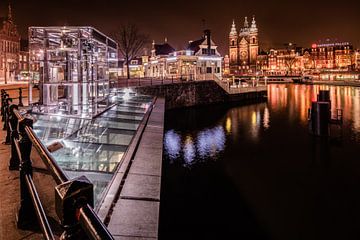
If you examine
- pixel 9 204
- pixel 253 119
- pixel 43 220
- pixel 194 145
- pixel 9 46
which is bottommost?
pixel 194 145

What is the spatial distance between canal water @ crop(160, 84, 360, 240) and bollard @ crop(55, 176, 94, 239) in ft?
30.4

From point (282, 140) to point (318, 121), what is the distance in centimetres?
339

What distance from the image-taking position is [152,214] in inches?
214

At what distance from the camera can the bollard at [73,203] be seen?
168cm

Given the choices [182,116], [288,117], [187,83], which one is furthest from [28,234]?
[187,83]

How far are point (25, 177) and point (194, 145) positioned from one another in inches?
799

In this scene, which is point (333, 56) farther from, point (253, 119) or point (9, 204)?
point (9, 204)

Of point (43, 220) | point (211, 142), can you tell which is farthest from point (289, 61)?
point (43, 220)

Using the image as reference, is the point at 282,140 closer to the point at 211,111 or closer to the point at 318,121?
the point at 318,121

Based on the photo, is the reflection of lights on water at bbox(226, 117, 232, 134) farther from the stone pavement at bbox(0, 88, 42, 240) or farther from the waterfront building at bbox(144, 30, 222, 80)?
the stone pavement at bbox(0, 88, 42, 240)

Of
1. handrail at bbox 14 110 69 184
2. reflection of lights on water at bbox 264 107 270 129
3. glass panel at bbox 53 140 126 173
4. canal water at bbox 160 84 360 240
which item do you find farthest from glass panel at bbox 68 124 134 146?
Result: reflection of lights on water at bbox 264 107 270 129

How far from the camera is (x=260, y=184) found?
15492 millimetres

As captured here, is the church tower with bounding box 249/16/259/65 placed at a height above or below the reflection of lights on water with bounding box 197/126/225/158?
above

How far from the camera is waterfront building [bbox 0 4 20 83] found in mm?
74400
